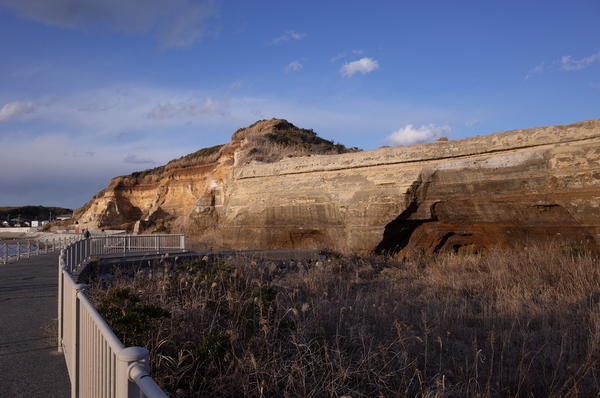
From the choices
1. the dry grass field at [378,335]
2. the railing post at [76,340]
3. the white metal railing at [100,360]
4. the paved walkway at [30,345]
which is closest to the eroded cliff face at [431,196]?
the dry grass field at [378,335]

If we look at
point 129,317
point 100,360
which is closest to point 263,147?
point 129,317

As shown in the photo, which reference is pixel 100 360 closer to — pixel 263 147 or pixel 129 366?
pixel 129 366

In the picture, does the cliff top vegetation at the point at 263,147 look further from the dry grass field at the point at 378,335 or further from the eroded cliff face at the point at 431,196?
the dry grass field at the point at 378,335

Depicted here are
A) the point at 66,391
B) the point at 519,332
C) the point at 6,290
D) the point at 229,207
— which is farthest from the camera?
the point at 229,207

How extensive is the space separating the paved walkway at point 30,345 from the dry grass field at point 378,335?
813 mm

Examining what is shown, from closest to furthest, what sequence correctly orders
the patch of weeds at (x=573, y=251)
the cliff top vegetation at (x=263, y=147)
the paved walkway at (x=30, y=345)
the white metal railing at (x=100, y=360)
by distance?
the white metal railing at (x=100, y=360) → the paved walkway at (x=30, y=345) → the patch of weeds at (x=573, y=251) → the cliff top vegetation at (x=263, y=147)

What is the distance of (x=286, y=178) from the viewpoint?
57.7 ft

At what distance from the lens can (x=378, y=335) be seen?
262 inches

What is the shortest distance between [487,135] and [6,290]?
12679 mm

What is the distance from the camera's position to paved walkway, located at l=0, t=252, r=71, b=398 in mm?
4879

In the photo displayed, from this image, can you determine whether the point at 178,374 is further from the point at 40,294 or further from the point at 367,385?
the point at 40,294

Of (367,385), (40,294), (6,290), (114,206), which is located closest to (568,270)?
(367,385)

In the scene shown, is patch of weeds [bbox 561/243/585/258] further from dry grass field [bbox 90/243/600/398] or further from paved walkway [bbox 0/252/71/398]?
paved walkway [bbox 0/252/71/398]

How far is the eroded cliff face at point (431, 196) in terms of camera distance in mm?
11539
